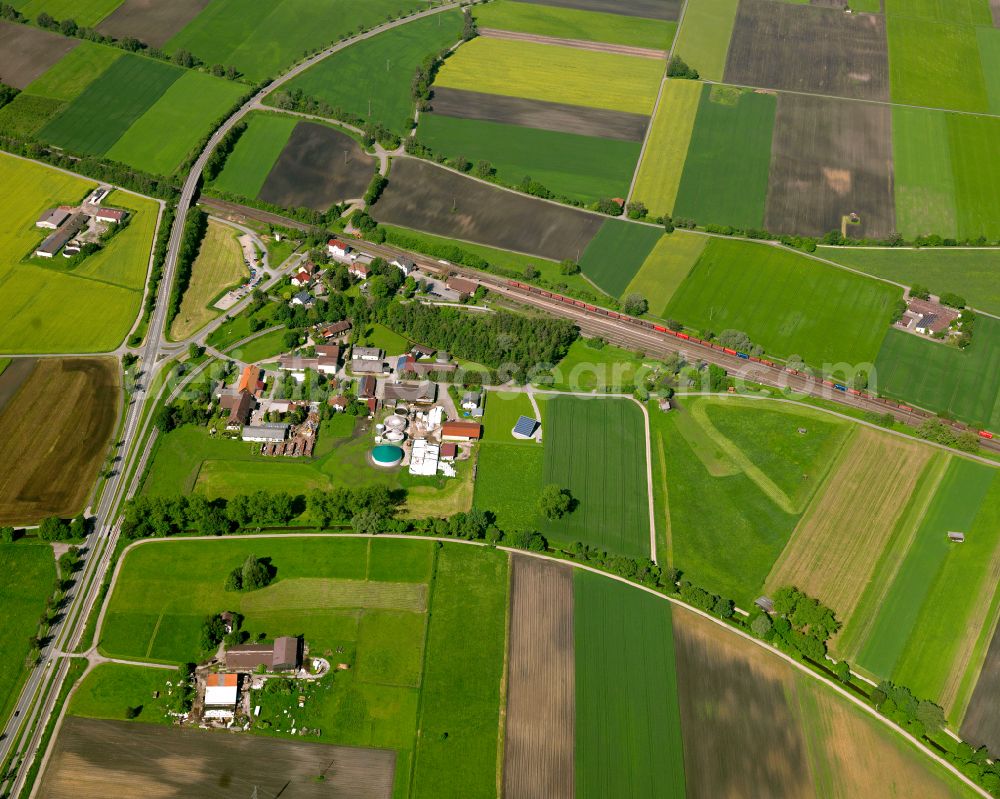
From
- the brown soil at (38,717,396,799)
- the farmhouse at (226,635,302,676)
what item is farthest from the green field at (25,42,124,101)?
the brown soil at (38,717,396,799)

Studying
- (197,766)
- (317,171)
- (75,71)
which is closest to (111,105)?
(75,71)

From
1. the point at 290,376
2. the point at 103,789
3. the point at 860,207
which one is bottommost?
the point at 103,789

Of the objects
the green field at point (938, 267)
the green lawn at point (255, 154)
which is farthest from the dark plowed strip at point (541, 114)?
the green field at point (938, 267)

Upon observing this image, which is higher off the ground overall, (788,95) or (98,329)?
(788,95)

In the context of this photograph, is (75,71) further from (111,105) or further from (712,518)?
(712,518)

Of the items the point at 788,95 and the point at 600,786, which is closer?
the point at 600,786

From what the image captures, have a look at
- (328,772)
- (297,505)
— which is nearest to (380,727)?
(328,772)

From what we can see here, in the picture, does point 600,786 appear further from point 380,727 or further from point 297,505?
point 297,505
